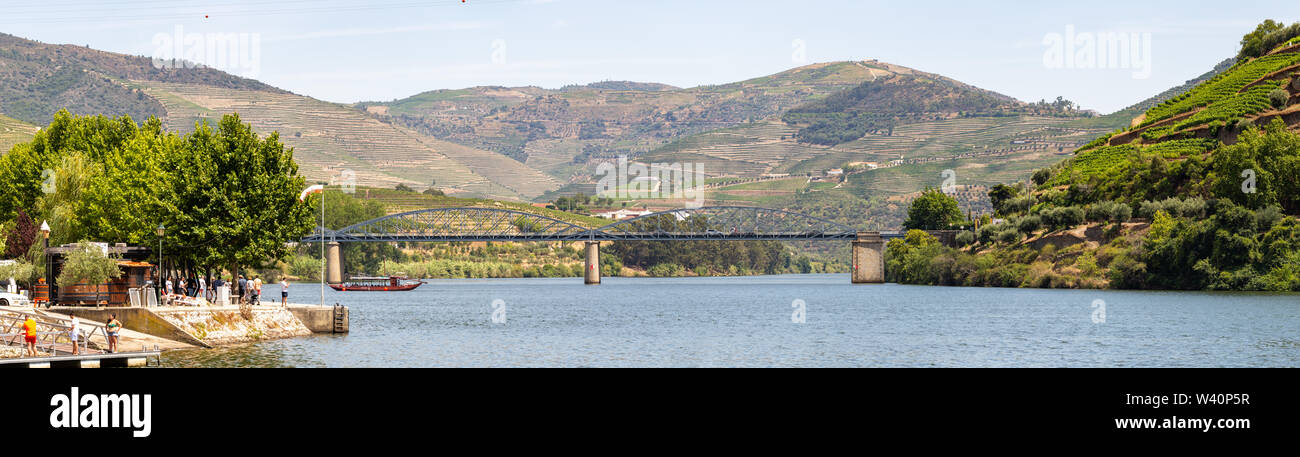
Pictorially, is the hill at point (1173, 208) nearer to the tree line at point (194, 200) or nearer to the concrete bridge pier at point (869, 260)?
the concrete bridge pier at point (869, 260)

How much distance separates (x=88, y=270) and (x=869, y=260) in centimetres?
14039

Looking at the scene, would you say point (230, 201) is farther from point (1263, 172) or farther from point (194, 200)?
point (1263, 172)

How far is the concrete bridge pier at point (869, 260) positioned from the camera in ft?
592

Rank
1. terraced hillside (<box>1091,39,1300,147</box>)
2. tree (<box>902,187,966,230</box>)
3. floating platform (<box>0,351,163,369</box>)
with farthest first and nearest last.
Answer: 1. tree (<box>902,187,966,230</box>)
2. terraced hillside (<box>1091,39,1300,147</box>)
3. floating platform (<box>0,351,163,369</box>)

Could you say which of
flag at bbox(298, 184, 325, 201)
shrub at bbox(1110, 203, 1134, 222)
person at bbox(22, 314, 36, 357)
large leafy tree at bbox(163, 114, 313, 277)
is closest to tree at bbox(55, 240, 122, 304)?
large leafy tree at bbox(163, 114, 313, 277)

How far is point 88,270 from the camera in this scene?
5294 centimetres

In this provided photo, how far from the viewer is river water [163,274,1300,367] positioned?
5019 cm

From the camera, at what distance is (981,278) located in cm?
14025

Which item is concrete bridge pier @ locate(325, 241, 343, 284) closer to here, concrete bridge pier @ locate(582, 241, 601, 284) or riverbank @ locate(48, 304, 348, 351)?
concrete bridge pier @ locate(582, 241, 601, 284)

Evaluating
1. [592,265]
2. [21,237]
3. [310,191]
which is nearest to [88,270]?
[310,191]

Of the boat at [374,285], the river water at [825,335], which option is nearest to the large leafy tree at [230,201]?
the river water at [825,335]

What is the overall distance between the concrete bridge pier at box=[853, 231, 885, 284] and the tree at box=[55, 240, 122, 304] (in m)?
137
